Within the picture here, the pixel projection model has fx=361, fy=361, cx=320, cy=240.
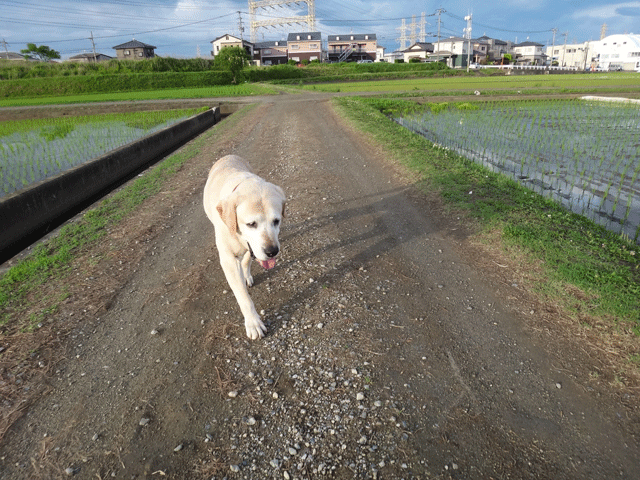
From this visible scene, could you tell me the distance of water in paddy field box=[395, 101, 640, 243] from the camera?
7371 millimetres

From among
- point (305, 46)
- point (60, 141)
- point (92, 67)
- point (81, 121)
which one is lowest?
point (60, 141)

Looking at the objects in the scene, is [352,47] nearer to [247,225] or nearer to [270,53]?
[270,53]

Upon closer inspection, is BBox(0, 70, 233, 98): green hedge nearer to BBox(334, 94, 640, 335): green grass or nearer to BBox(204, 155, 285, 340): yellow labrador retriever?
BBox(334, 94, 640, 335): green grass

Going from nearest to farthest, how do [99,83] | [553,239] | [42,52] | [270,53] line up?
[553,239], [99,83], [42,52], [270,53]

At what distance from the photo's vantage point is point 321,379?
326 cm

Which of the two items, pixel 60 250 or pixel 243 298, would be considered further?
pixel 60 250

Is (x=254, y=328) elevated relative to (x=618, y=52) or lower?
lower

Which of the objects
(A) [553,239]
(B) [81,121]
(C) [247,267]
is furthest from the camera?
(B) [81,121]

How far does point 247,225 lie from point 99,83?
4855cm

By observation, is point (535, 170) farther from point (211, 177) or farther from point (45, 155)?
point (45, 155)

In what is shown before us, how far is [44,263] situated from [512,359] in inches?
243

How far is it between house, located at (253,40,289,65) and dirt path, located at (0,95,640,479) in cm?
10001

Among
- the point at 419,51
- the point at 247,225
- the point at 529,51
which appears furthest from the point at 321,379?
the point at 529,51

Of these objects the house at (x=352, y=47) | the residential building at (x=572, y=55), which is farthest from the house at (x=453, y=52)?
the residential building at (x=572, y=55)
